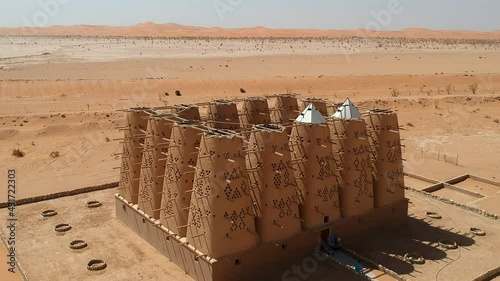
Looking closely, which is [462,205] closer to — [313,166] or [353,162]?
[353,162]

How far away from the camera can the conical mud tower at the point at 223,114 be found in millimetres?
20734

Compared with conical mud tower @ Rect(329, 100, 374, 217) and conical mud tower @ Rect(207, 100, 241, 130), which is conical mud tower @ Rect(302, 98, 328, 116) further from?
conical mud tower @ Rect(207, 100, 241, 130)

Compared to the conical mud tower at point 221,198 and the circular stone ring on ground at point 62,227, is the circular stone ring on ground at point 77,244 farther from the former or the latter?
the conical mud tower at point 221,198

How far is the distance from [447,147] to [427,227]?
54.5 ft

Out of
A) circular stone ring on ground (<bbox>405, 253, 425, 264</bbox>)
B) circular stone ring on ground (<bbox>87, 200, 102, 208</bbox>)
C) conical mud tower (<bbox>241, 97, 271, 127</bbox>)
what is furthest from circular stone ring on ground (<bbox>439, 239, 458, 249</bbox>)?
circular stone ring on ground (<bbox>87, 200, 102, 208</bbox>)

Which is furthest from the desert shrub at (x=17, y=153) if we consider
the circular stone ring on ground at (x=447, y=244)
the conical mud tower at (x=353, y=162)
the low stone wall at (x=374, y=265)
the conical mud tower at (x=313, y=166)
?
the circular stone ring on ground at (x=447, y=244)

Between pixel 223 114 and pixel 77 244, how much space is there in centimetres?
806

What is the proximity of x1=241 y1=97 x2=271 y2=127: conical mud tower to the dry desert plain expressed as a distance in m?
4.79

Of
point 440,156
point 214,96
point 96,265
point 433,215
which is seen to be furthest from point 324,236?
point 214,96

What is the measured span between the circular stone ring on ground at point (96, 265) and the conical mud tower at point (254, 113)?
918 centimetres

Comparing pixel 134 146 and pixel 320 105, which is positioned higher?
pixel 320 105

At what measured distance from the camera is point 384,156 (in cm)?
1972

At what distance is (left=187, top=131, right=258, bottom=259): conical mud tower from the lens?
14.8m

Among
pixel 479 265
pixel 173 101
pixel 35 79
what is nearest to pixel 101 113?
pixel 173 101
